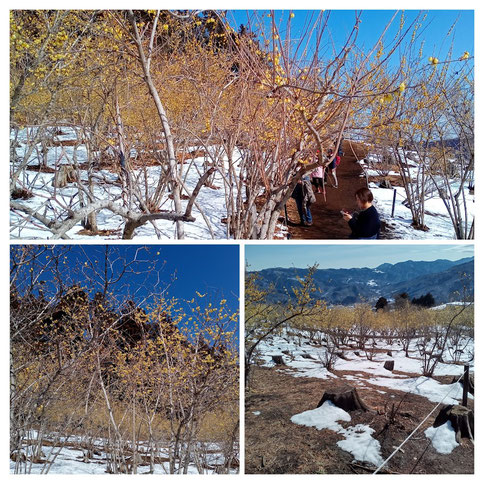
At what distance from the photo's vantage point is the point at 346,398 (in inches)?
78.7

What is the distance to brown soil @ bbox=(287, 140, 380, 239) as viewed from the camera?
2.26 metres

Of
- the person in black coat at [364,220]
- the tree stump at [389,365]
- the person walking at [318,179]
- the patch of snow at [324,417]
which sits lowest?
the patch of snow at [324,417]

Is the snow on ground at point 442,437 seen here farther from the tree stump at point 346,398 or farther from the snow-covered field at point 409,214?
the snow-covered field at point 409,214

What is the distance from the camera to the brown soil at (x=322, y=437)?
1926 mm

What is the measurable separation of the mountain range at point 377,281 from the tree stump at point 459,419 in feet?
1.86

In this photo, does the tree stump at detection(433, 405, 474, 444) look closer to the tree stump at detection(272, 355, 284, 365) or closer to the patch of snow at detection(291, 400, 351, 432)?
the patch of snow at detection(291, 400, 351, 432)

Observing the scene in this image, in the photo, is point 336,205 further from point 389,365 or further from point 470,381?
point 470,381

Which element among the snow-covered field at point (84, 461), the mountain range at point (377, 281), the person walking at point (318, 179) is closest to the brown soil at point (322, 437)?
the snow-covered field at point (84, 461)

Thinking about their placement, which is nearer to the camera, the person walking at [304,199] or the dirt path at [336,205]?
the dirt path at [336,205]

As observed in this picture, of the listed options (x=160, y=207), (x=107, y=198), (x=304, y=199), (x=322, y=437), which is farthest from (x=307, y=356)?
(x=107, y=198)

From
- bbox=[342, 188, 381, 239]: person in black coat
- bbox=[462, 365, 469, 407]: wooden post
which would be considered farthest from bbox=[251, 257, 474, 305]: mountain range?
bbox=[462, 365, 469, 407]: wooden post

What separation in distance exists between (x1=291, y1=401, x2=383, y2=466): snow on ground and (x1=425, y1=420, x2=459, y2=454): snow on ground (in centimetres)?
29

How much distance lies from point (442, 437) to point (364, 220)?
123 centimetres
